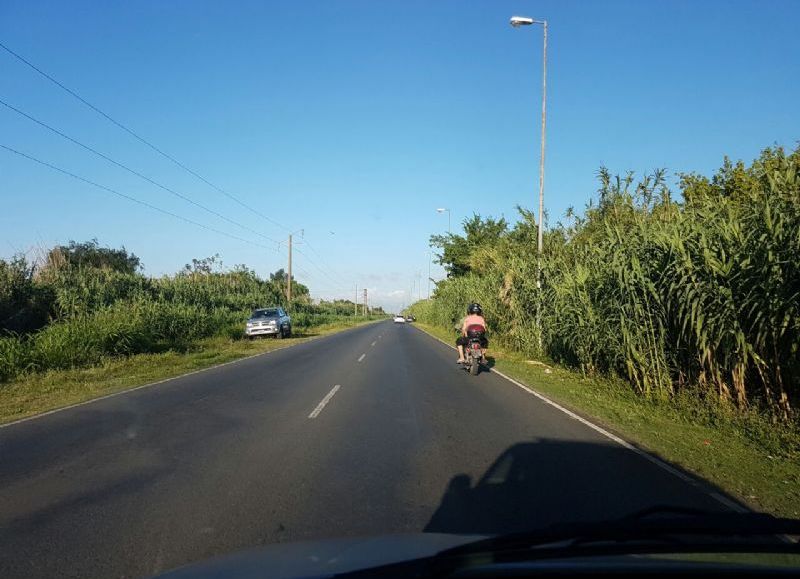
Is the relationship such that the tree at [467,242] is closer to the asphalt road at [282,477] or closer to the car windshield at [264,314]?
the car windshield at [264,314]

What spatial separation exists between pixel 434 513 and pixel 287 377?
34.4ft

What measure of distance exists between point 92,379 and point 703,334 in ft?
45.2

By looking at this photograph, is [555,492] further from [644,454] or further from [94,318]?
[94,318]

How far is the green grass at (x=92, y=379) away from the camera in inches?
448

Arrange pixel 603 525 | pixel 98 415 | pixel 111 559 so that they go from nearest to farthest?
pixel 603 525, pixel 111 559, pixel 98 415

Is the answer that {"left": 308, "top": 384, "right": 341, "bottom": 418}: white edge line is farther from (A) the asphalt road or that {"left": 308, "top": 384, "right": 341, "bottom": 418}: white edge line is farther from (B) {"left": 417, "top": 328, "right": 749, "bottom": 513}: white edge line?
(B) {"left": 417, "top": 328, "right": 749, "bottom": 513}: white edge line

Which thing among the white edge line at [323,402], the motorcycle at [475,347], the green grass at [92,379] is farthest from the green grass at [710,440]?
the green grass at [92,379]

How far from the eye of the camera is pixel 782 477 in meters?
6.21

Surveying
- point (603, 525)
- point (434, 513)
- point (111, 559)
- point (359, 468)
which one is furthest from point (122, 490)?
point (603, 525)

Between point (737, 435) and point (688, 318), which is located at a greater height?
point (688, 318)

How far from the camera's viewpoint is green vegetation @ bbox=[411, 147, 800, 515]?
7723 mm

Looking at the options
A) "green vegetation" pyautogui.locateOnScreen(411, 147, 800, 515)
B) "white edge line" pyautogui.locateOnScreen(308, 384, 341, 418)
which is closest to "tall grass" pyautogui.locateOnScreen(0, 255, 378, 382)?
"white edge line" pyautogui.locateOnScreen(308, 384, 341, 418)

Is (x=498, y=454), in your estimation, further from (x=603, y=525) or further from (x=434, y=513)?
(x=603, y=525)

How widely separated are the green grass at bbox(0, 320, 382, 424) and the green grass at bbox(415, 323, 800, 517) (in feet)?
31.2
